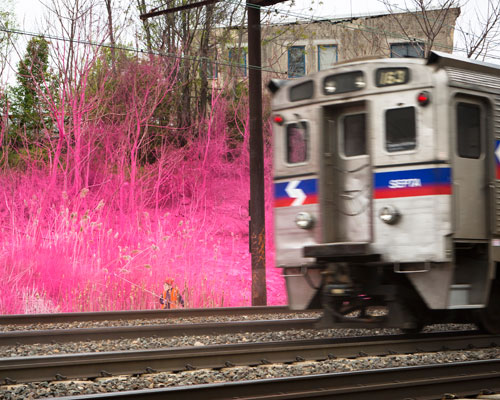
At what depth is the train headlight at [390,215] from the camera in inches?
329

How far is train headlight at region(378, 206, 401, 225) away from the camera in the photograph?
8.37m

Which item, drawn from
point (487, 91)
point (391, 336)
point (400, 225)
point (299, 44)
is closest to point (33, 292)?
point (391, 336)

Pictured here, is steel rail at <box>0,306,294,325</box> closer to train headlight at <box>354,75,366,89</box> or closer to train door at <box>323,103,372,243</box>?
train door at <box>323,103,372,243</box>

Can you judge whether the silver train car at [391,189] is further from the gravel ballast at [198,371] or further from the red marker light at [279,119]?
the gravel ballast at [198,371]

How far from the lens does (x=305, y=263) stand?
30.0 feet

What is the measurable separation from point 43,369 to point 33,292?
766 cm

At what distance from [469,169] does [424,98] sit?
100 centimetres

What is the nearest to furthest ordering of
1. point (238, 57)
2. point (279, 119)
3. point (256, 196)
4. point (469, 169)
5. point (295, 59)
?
point (469, 169)
point (279, 119)
point (256, 196)
point (238, 57)
point (295, 59)

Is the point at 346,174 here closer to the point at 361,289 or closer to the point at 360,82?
the point at 360,82

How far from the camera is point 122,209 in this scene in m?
19.6

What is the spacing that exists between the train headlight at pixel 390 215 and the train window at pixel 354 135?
2.88 feet

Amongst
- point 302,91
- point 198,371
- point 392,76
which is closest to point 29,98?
point 302,91

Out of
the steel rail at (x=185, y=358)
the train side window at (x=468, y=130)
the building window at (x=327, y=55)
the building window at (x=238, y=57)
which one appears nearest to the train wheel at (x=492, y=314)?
the steel rail at (x=185, y=358)

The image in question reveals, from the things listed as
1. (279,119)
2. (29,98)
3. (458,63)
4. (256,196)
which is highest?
(29,98)
